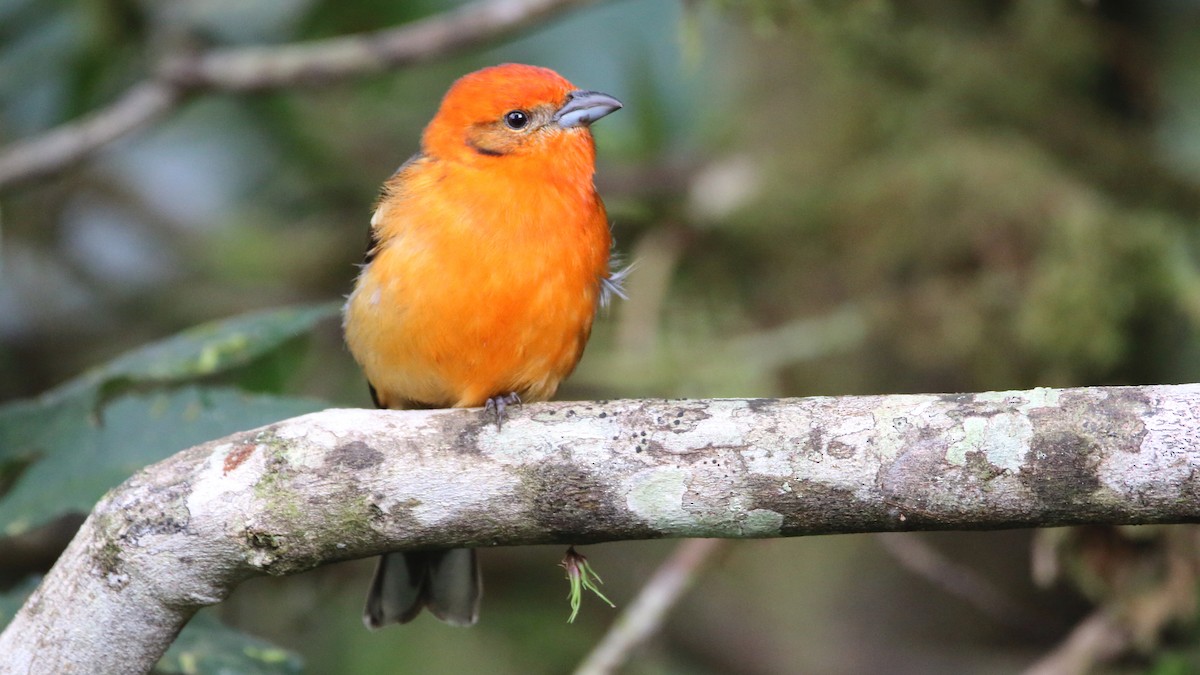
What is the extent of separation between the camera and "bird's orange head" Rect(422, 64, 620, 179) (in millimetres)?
3826

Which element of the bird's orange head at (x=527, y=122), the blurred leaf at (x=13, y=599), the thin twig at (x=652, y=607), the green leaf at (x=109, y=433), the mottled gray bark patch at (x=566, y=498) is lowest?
the thin twig at (x=652, y=607)

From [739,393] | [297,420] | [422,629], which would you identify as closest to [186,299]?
[422,629]

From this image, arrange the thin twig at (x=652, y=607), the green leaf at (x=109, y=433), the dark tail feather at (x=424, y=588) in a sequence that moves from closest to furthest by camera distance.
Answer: the green leaf at (x=109, y=433), the dark tail feather at (x=424, y=588), the thin twig at (x=652, y=607)

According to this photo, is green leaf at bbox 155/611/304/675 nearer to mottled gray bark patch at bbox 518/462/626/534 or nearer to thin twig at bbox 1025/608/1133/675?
mottled gray bark patch at bbox 518/462/626/534

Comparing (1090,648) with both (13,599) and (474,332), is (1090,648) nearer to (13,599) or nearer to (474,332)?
(474,332)

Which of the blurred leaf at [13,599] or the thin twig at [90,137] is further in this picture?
the thin twig at [90,137]

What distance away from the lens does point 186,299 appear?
6324 mm

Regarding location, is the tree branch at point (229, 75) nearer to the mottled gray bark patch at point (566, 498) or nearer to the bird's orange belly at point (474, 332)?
the bird's orange belly at point (474, 332)

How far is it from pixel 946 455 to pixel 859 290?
3.12m

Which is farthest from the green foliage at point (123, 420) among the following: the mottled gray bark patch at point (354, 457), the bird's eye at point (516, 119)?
the bird's eye at point (516, 119)

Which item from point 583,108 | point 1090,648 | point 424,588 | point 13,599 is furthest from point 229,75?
point 1090,648

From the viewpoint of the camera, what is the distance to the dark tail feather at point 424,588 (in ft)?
12.3

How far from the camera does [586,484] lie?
96.3 inches

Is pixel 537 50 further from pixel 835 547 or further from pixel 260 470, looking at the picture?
pixel 260 470
